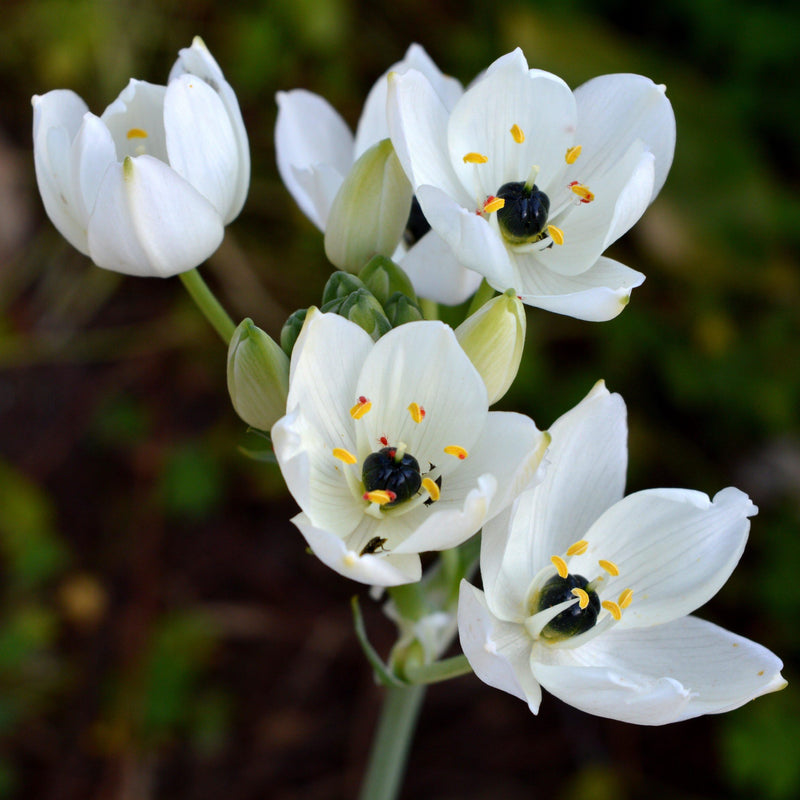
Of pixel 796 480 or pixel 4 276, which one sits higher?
pixel 796 480

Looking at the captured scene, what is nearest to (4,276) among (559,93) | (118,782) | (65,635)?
(65,635)

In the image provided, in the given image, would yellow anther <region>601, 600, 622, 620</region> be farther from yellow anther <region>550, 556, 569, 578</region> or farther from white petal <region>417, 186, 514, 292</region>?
white petal <region>417, 186, 514, 292</region>

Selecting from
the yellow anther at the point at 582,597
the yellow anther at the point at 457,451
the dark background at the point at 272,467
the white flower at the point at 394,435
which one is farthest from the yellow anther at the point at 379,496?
the dark background at the point at 272,467

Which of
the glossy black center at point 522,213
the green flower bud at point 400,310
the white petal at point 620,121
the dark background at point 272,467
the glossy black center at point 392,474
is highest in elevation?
the white petal at point 620,121

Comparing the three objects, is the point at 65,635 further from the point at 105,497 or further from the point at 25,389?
the point at 25,389

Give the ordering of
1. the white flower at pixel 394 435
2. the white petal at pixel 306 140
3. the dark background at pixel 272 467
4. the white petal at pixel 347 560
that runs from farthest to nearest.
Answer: the dark background at pixel 272 467 → the white petal at pixel 306 140 → the white flower at pixel 394 435 → the white petal at pixel 347 560

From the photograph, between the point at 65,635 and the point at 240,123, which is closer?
the point at 240,123

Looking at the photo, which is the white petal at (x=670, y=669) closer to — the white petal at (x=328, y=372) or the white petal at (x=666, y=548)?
the white petal at (x=666, y=548)
